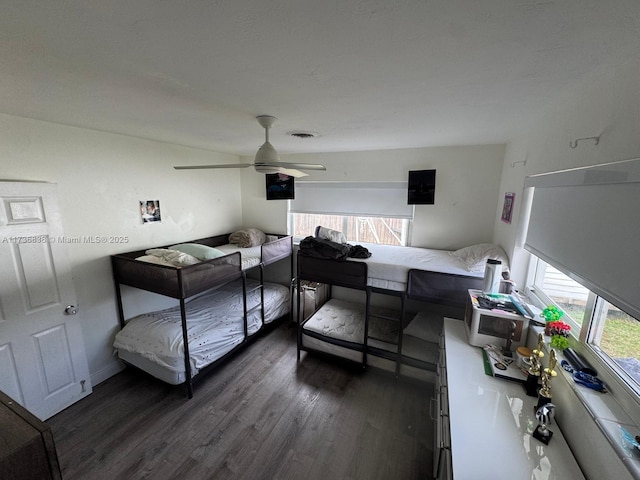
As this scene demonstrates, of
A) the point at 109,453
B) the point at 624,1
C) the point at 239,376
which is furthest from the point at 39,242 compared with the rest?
the point at 624,1

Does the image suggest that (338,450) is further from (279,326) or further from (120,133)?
(120,133)

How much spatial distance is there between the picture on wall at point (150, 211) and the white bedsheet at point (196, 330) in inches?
41.8

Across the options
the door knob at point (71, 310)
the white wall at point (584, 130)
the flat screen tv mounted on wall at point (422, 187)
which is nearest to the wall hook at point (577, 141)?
the white wall at point (584, 130)

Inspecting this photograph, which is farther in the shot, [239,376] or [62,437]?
[239,376]

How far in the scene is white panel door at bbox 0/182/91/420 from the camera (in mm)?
1889

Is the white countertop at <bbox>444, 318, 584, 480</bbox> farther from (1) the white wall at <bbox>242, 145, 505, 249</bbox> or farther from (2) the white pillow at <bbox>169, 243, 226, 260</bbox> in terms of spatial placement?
(2) the white pillow at <bbox>169, 243, 226, 260</bbox>

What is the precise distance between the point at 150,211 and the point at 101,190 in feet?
1.65

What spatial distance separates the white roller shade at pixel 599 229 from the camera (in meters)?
0.88

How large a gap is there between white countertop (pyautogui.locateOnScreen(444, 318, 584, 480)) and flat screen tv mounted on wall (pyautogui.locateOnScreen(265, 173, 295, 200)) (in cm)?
300

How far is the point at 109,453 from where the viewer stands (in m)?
1.87

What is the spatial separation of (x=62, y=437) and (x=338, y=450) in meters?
2.15

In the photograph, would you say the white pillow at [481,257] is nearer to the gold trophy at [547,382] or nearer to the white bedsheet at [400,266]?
the white bedsheet at [400,266]

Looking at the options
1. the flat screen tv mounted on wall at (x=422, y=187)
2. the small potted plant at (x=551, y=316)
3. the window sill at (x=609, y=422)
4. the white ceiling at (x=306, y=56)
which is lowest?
the window sill at (x=609, y=422)

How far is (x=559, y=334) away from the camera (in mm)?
1396
